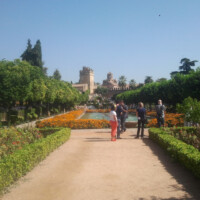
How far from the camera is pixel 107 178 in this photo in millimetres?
5660

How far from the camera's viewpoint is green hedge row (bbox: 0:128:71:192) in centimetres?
488

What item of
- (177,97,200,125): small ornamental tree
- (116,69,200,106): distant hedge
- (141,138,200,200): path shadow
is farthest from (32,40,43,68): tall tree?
(141,138,200,200): path shadow

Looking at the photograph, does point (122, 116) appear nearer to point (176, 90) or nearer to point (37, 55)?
point (176, 90)

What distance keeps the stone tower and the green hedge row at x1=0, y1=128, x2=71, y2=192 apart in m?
148

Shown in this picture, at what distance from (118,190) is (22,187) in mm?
1754

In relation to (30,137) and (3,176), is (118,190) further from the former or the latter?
(30,137)

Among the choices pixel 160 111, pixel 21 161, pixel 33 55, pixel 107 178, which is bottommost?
pixel 107 178

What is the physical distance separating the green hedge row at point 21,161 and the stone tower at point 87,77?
14809 centimetres

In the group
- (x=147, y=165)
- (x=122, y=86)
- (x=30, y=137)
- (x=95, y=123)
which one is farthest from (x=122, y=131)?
(x=122, y=86)

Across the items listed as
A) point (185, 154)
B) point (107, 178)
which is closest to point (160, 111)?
point (185, 154)

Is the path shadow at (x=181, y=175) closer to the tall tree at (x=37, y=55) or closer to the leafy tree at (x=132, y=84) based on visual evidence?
the tall tree at (x=37, y=55)

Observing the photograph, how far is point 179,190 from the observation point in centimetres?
486

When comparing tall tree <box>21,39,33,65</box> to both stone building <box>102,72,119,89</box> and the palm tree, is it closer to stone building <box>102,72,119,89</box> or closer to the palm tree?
the palm tree

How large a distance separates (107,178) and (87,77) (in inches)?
6006
